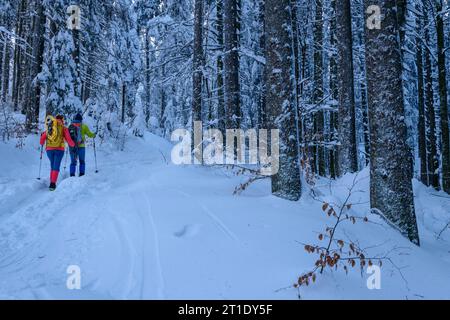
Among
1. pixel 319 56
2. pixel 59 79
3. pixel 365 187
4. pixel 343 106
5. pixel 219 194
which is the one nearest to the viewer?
pixel 219 194

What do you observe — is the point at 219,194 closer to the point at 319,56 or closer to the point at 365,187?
the point at 365,187

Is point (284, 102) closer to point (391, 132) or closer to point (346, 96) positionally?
point (391, 132)

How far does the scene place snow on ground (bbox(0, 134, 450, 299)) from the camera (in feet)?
11.9

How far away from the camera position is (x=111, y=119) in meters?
17.3

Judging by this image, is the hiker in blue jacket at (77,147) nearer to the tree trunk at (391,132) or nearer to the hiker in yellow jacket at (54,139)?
the hiker in yellow jacket at (54,139)

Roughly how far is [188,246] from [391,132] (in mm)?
3955

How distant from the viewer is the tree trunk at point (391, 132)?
19.2 feet

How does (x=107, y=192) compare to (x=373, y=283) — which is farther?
(x=107, y=192)

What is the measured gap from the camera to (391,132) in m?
5.88

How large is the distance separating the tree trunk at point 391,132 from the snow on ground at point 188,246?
0.37 m
